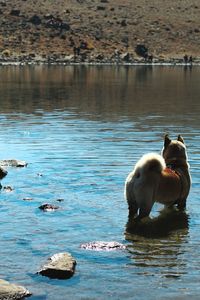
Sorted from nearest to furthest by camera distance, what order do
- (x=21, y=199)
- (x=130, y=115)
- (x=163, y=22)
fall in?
(x=21, y=199) < (x=130, y=115) < (x=163, y=22)

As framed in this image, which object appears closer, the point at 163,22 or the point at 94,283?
the point at 94,283

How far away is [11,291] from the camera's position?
8.88m

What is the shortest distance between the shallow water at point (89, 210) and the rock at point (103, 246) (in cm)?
15

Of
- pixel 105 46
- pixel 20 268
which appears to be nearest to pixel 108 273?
pixel 20 268

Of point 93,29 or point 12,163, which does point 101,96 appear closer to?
point 12,163

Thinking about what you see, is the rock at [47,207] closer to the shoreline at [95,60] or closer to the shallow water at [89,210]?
the shallow water at [89,210]

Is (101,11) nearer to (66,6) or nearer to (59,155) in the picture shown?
(66,6)

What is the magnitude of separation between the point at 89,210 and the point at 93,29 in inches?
4059

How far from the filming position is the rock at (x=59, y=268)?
9742 millimetres

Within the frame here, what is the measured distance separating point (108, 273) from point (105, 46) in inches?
3890

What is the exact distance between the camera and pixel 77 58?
330 feet

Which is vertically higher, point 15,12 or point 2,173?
point 15,12

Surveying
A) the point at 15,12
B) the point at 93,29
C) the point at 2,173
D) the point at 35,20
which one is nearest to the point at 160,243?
the point at 2,173

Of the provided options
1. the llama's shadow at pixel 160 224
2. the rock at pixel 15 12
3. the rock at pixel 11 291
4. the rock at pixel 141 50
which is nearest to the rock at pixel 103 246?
the llama's shadow at pixel 160 224
